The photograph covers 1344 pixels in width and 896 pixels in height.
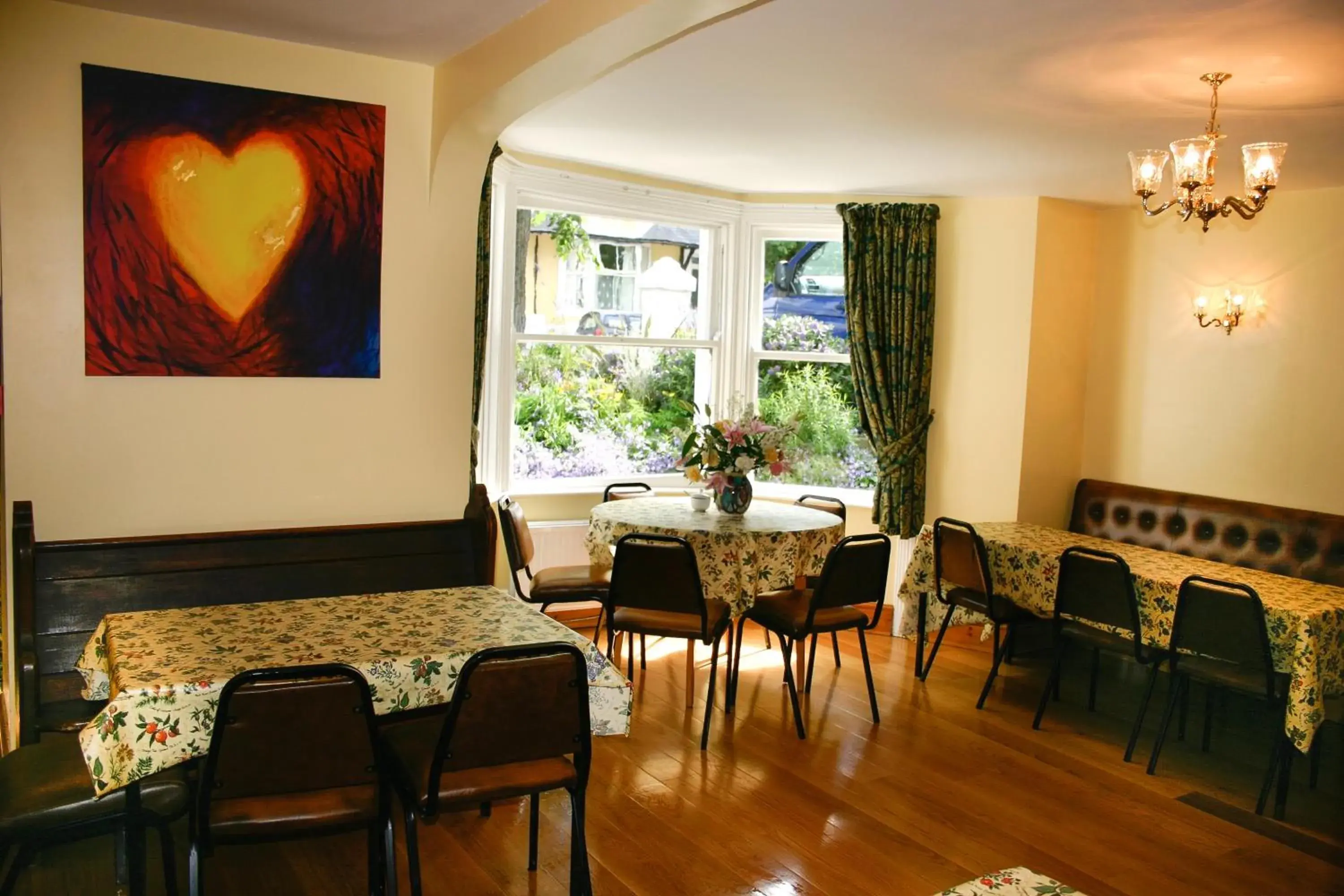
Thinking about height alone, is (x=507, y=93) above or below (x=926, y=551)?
above

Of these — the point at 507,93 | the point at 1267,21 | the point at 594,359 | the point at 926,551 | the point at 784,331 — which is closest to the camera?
the point at 1267,21

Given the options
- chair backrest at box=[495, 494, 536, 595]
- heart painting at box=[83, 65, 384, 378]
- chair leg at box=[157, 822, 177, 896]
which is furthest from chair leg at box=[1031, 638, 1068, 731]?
chair leg at box=[157, 822, 177, 896]

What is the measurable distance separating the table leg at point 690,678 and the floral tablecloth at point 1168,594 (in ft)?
4.32

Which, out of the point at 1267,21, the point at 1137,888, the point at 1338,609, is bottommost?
the point at 1137,888

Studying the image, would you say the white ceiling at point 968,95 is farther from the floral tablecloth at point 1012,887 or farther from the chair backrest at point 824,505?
the floral tablecloth at point 1012,887

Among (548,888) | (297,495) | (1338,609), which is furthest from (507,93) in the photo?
(1338,609)

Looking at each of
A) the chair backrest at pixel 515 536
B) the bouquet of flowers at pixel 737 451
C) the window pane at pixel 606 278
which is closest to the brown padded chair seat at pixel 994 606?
the bouquet of flowers at pixel 737 451

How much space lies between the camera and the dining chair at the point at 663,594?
13.5 feet

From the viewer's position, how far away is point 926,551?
5.22 meters

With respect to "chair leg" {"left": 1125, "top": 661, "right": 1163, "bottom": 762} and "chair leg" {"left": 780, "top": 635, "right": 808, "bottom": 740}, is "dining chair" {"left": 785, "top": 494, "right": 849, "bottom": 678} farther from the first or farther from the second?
"chair leg" {"left": 1125, "top": 661, "right": 1163, "bottom": 762}

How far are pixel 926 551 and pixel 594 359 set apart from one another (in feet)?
6.95

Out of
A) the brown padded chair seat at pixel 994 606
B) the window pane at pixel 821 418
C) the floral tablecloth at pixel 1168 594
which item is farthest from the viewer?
the window pane at pixel 821 418

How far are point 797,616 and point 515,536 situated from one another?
1284mm

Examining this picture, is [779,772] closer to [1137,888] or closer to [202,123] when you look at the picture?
[1137,888]
